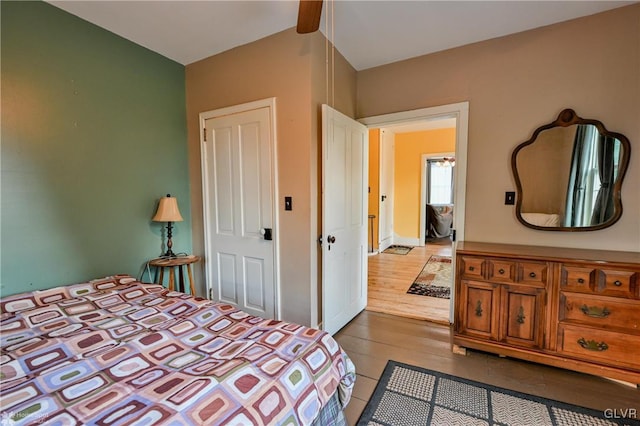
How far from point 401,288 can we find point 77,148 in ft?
12.1

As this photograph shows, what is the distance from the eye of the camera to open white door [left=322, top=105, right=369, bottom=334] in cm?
236

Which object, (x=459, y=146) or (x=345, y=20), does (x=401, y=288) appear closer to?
(x=459, y=146)

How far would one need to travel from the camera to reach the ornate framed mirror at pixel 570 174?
2.08 metres

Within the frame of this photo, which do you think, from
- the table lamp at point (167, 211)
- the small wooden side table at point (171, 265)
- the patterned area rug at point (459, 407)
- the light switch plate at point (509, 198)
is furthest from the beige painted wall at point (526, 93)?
the small wooden side table at point (171, 265)

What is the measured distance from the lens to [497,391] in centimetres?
181

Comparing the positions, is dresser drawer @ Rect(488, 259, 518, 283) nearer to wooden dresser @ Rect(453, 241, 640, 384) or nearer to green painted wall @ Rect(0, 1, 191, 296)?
wooden dresser @ Rect(453, 241, 640, 384)

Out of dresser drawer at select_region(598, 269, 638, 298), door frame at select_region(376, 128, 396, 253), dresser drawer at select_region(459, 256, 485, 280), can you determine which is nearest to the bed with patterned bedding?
dresser drawer at select_region(459, 256, 485, 280)

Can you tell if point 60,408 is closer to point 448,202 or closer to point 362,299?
point 362,299

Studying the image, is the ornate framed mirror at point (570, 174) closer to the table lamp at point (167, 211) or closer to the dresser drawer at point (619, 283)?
the dresser drawer at point (619, 283)

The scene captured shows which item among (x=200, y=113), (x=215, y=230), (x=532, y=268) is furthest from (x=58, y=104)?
(x=532, y=268)

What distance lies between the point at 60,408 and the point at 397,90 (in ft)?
10.3

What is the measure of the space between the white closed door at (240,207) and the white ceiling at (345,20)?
0.62m

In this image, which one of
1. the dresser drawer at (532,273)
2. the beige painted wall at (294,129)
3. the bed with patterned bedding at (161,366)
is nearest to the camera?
the bed with patterned bedding at (161,366)

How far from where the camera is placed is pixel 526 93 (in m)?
2.32
